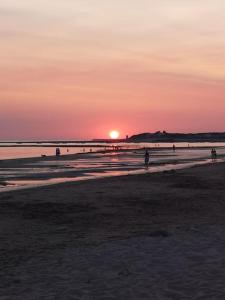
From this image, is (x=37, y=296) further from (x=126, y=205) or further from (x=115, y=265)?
(x=126, y=205)

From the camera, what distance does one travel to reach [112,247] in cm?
1238

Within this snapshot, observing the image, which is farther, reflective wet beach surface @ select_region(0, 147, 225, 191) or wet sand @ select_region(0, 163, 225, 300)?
reflective wet beach surface @ select_region(0, 147, 225, 191)

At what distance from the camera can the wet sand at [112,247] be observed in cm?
909

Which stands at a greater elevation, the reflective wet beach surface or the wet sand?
the reflective wet beach surface

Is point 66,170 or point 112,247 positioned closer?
point 112,247

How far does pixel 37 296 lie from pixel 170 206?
38.8 feet

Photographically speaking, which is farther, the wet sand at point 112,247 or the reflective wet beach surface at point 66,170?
the reflective wet beach surface at point 66,170

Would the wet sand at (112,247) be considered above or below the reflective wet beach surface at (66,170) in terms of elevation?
below

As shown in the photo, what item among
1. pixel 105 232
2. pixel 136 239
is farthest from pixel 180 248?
pixel 105 232

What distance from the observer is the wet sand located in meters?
9.09

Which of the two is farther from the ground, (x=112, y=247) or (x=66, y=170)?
(x=66, y=170)

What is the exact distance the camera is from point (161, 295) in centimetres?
863

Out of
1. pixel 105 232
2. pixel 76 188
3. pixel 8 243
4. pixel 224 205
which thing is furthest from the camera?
pixel 76 188

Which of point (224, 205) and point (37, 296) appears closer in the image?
point (37, 296)
